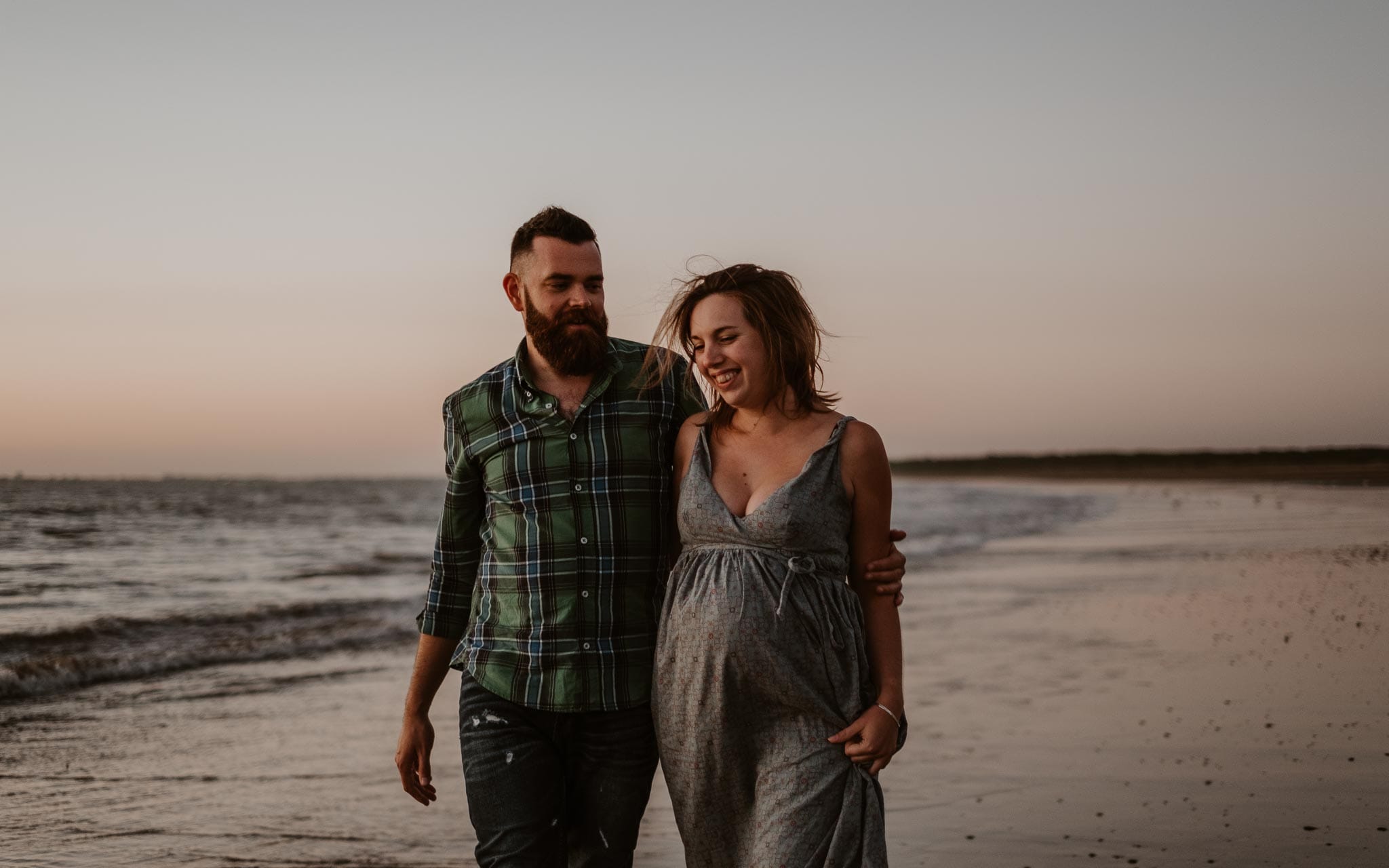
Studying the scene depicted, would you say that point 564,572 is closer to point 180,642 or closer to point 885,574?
point 885,574

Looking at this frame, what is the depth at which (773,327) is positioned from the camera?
9.49 ft

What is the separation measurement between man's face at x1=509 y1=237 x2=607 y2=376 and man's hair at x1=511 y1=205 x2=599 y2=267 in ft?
0.05

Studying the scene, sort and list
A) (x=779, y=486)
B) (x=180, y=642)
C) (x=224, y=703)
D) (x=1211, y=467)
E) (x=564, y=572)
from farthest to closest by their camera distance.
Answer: (x=1211, y=467), (x=180, y=642), (x=224, y=703), (x=564, y=572), (x=779, y=486)

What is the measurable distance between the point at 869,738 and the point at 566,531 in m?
0.87

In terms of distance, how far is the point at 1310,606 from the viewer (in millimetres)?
10367

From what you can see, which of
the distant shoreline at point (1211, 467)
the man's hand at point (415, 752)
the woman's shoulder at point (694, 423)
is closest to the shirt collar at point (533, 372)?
the woman's shoulder at point (694, 423)

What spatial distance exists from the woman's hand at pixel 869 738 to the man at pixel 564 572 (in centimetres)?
31

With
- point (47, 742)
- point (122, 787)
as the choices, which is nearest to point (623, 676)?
point (122, 787)

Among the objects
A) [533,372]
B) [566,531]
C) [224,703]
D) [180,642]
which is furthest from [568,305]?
[180,642]

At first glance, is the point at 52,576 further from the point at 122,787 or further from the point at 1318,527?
the point at 1318,527

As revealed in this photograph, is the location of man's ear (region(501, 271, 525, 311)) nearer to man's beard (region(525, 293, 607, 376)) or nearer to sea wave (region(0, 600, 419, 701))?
man's beard (region(525, 293, 607, 376))

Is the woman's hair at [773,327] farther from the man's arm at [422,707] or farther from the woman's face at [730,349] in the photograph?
the man's arm at [422,707]

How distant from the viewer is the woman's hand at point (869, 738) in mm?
2736

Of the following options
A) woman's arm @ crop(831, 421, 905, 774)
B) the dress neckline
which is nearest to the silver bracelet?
woman's arm @ crop(831, 421, 905, 774)
